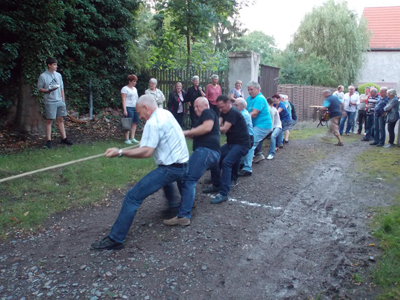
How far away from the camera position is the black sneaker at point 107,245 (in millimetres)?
4023

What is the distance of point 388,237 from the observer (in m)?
4.25

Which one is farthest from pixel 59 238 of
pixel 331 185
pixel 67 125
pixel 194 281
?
pixel 67 125

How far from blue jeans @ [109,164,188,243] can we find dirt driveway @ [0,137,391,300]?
0.80 feet

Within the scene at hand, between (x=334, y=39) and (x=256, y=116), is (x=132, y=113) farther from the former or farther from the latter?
(x=334, y=39)

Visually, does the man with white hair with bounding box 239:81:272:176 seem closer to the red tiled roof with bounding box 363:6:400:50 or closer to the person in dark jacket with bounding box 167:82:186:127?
the person in dark jacket with bounding box 167:82:186:127

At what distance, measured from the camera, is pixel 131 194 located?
4090 mm

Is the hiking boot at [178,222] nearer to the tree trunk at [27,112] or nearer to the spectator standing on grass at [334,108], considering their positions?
the tree trunk at [27,112]

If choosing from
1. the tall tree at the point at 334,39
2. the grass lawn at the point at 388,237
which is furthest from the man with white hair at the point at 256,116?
the tall tree at the point at 334,39

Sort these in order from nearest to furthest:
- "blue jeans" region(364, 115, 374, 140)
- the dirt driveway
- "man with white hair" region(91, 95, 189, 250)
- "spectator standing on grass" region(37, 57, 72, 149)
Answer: the dirt driveway < "man with white hair" region(91, 95, 189, 250) < "spectator standing on grass" region(37, 57, 72, 149) < "blue jeans" region(364, 115, 374, 140)

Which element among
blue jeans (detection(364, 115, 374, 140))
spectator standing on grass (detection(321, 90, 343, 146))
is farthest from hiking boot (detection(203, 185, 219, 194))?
blue jeans (detection(364, 115, 374, 140))

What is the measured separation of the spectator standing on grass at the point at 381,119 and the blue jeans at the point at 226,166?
6907mm

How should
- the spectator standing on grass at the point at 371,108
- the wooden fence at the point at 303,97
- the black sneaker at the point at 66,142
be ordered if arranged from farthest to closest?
1. the wooden fence at the point at 303,97
2. the spectator standing on grass at the point at 371,108
3. the black sneaker at the point at 66,142

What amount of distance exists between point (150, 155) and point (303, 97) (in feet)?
56.8

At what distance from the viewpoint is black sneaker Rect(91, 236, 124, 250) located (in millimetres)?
4023
